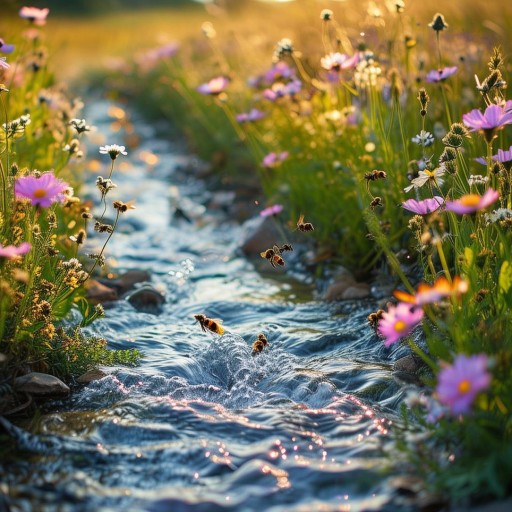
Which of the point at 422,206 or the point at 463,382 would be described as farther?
the point at 422,206

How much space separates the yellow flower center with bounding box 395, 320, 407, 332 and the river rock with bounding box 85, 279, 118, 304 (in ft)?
6.25

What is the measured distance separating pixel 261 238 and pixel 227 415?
2.09m

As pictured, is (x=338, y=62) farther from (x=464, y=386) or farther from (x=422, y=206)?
(x=464, y=386)

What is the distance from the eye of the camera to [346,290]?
361cm

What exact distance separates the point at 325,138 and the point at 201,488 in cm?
259

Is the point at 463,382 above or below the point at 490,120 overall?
below

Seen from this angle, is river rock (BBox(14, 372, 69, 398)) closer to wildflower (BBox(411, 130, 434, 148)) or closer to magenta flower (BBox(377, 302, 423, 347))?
magenta flower (BBox(377, 302, 423, 347))

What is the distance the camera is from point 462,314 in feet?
7.46

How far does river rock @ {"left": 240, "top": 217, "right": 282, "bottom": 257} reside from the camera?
14.5 feet

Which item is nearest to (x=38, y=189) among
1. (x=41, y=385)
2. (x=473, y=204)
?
(x=41, y=385)

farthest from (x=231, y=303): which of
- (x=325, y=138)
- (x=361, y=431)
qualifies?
(x=361, y=431)

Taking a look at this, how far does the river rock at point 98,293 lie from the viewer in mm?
3551

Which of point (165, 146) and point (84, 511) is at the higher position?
point (84, 511)

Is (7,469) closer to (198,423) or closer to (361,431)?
(198,423)
